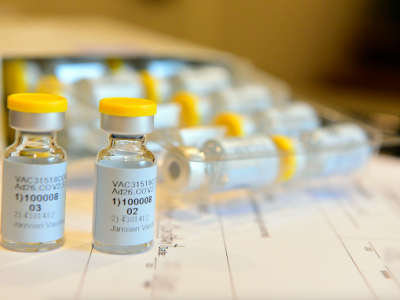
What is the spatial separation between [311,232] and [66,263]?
32 cm

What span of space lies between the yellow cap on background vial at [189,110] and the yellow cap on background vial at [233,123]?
67mm

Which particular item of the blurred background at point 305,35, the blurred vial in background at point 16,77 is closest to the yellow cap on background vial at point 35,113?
the blurred vial in background at point 16,77

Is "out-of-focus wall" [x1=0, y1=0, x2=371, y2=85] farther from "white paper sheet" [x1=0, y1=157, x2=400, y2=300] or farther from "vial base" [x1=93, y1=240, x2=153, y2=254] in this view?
"vial base" [x1=93, y1=240, x2=153, y2=254]

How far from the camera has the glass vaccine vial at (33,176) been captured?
18.1 inches

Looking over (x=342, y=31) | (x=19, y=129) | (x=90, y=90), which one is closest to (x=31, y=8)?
(x=90, y=90)

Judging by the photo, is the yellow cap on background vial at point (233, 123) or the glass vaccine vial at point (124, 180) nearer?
the glass vaccine vial at point (124, 180)

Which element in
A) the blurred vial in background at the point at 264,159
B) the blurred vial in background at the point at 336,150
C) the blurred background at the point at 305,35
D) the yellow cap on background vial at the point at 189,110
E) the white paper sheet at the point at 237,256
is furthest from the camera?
the blurred background at the point at 305,35

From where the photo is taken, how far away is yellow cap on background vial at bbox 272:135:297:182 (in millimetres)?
696

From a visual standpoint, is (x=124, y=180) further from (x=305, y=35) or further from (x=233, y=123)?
(x=305, y=35)

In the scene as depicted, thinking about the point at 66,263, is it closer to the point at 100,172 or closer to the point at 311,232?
the point at 100,172

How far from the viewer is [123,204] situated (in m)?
0.48

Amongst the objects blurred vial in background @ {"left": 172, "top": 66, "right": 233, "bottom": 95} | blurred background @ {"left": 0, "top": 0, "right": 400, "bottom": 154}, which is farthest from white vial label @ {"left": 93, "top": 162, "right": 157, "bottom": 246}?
blurred background @ {"left": 0, "top": 0, "right": 400, "bottom": 154}

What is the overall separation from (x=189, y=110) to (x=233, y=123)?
4.4 inches

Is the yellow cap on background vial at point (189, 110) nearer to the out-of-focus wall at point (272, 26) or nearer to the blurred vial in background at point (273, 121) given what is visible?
the blurred vial in background at point (273, 121)
